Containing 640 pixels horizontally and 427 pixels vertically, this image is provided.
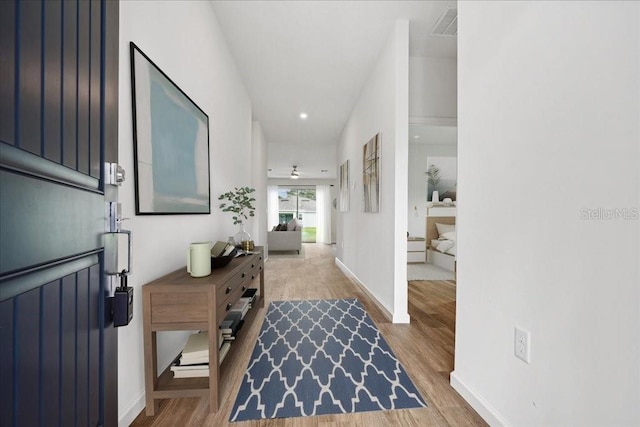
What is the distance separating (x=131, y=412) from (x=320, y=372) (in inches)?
40.2

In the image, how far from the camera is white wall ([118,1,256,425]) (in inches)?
50.0

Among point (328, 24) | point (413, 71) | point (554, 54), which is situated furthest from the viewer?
point (413, 71)

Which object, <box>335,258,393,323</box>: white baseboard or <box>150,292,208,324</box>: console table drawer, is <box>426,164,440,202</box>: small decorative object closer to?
<box>335,258,393,323</box>: white baseboard

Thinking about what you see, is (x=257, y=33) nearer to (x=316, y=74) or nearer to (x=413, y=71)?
(x=316, y=74)

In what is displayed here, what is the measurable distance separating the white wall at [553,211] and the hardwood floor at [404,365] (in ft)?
0.60

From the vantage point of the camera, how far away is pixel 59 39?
54 centimetres

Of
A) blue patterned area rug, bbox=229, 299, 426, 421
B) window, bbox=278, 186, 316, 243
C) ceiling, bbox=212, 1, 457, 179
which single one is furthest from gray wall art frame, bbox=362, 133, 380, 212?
window, bbox=278, 186, 316, 243

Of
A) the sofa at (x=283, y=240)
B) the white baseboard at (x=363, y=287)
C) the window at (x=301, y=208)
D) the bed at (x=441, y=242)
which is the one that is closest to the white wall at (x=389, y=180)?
the white baseboard at (x=363, y=287)

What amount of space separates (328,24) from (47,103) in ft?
8.51

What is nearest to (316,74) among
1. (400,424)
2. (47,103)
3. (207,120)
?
(207,120)

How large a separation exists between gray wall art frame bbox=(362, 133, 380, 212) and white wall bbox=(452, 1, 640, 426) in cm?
150

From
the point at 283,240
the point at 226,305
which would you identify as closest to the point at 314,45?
the point at 226,305

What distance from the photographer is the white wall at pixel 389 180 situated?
8.09 feet

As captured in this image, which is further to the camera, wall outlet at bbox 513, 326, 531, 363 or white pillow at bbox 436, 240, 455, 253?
white pillow at bbox 436, 240, 455, 253
